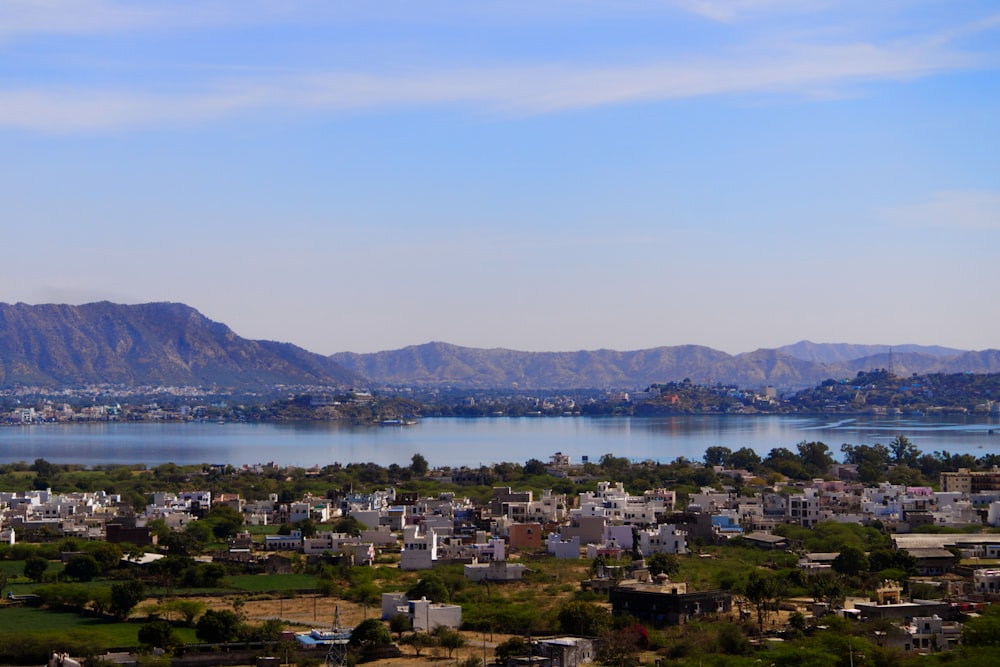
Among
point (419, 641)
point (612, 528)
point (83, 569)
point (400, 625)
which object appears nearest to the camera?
point (419, 641)

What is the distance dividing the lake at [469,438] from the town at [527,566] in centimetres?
1300

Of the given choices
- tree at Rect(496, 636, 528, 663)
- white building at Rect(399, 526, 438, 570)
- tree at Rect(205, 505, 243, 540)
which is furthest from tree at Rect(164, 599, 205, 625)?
tree at Rect(205, 505, 243, 540)

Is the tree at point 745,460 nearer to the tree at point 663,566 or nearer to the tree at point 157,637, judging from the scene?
the tree at point 663,566

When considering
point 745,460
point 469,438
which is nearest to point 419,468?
point 745,460

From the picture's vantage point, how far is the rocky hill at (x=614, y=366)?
16138cm

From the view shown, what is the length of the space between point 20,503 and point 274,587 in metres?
9.76

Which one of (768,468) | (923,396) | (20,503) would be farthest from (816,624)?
(923,396)

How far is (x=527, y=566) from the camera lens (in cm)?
1716

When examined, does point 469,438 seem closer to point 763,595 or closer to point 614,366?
point 763,595

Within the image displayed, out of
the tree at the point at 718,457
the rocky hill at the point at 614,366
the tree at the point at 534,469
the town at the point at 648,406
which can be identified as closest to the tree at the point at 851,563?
the tree at the point at 534,469

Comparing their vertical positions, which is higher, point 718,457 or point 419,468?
point 718,457

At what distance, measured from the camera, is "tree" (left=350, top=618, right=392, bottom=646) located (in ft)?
40.1

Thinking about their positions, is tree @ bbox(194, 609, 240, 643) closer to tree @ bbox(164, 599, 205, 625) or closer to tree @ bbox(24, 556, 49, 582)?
tree @ bbox(164, 599, 205, 625)

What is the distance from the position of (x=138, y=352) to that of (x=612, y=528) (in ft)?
440
